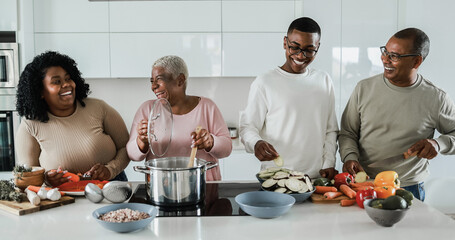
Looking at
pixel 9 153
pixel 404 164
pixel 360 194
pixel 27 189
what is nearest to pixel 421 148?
pixel 404 164

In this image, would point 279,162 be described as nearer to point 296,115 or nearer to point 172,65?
point 296,115

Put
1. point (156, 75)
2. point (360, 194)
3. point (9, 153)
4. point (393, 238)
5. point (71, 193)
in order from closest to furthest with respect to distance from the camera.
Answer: point (393, 238) → point (360, 194) → point (71, 193) → point (156, 75) → point (9, 153)

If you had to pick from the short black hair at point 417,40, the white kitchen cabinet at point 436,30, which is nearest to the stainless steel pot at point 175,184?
the short black hair at point 417,40

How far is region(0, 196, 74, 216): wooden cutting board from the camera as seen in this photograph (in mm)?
1488

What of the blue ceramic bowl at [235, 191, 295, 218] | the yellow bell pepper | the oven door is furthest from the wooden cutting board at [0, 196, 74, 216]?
the oven door

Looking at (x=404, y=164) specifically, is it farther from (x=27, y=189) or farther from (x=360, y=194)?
(x=27, y=189)

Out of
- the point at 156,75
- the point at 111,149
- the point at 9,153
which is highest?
the point at 156,75

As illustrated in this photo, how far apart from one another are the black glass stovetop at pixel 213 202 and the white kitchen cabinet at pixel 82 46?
204 cm

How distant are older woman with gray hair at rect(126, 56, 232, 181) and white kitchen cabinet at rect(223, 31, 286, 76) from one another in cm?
162

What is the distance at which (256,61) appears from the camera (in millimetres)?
3672

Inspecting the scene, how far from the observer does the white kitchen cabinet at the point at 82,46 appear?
358cm

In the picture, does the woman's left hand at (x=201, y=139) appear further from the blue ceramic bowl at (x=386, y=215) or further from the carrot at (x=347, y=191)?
the blue ceramic bowl at (x=386, y=215)

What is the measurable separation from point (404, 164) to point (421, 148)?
23 centimetres

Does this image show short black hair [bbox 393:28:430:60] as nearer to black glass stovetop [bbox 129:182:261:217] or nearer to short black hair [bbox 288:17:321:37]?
short black hair [bbox 288:17:321:37]
